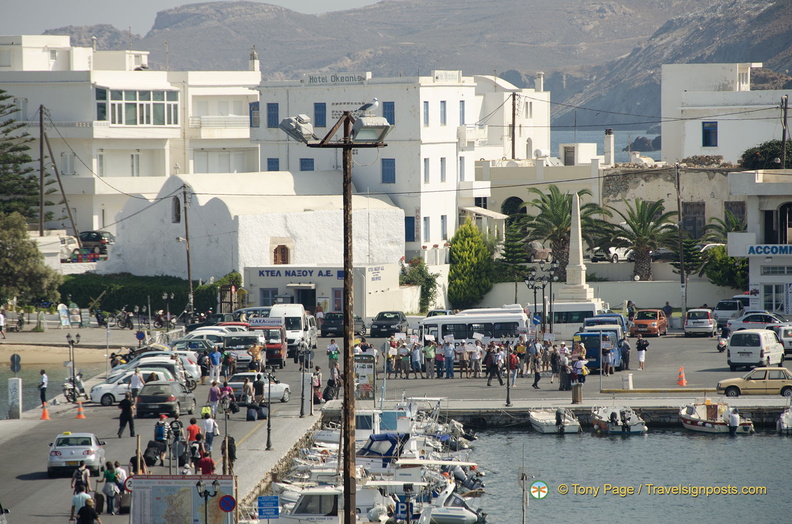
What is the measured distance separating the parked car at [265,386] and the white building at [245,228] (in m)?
20.5

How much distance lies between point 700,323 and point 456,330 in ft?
39.2

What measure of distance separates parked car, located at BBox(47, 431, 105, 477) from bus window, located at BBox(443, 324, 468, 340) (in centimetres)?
2142

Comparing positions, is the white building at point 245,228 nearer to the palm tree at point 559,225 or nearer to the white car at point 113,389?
the palm tree at point 559,225

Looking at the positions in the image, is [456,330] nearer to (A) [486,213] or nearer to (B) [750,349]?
(B) [750,349]

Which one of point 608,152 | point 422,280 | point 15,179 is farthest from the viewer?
point 608,152

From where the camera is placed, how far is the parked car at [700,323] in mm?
56188

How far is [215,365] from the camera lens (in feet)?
147

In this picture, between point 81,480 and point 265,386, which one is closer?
point 81,480

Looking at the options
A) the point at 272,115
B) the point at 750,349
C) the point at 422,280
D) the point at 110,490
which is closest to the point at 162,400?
the point at 110,490

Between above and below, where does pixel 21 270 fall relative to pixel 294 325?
above

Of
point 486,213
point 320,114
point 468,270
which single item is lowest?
point 468,270

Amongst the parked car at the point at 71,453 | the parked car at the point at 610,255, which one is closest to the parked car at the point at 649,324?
the parked car at the point at 610,255

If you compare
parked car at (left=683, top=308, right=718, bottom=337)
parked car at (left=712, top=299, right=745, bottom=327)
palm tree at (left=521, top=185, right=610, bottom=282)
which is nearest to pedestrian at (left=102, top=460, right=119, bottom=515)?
parked car at (left=683, top=308, right=718, bottom=337)

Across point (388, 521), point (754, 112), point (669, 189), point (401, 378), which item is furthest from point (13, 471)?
point (754, 112)
